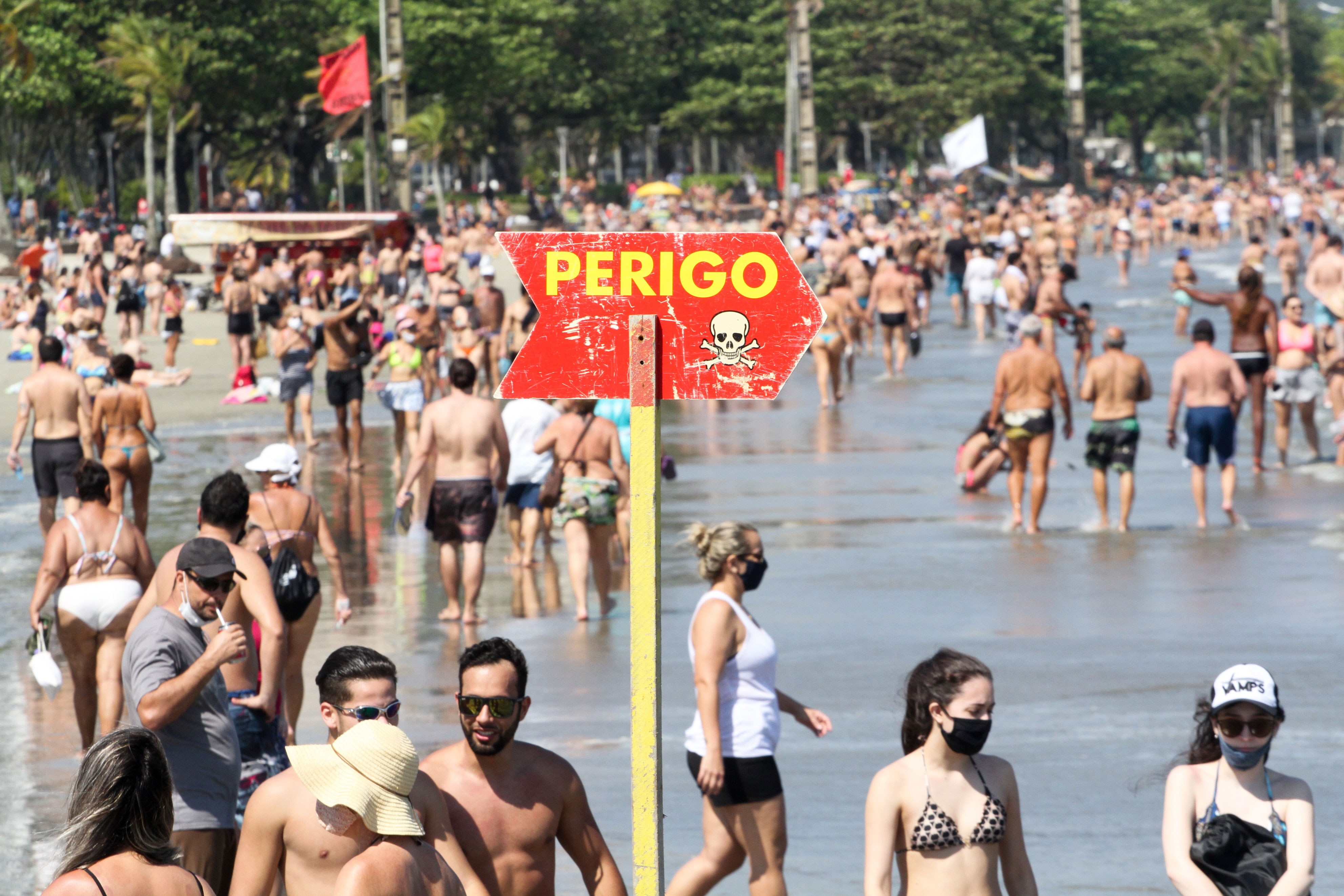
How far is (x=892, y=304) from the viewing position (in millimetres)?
24500

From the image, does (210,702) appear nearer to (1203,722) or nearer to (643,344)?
(643,344)

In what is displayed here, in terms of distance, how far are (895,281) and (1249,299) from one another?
28.3ft

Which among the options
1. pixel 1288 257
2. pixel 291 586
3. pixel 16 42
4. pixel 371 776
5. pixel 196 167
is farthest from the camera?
pixel 196 167

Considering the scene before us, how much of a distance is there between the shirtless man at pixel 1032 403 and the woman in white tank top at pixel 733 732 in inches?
304

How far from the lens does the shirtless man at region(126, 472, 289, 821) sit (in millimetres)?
6223

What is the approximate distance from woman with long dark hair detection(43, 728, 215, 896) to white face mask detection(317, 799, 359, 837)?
32 centimetres

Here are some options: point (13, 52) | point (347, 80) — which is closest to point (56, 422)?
point (347, 80)

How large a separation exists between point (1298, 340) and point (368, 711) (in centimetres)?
1370

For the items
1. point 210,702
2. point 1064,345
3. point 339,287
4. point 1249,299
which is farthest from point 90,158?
point 210,702

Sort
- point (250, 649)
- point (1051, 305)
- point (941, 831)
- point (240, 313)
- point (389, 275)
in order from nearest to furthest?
point (941, 831), point (250, 649), point (1051, 305), point (240, 313), point (389, 275)

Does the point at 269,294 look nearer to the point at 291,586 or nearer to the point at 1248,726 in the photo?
the point at 291,586

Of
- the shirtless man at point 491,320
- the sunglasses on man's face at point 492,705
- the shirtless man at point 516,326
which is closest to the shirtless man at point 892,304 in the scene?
the shirtless man at point 516,326

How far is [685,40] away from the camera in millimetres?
79188

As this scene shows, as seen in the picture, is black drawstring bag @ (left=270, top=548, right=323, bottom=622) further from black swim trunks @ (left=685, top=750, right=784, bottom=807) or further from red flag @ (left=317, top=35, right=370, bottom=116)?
red flag @ (left=317, top=35, right=370, bottom=116)
